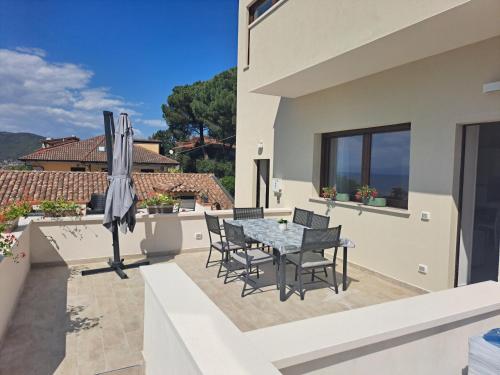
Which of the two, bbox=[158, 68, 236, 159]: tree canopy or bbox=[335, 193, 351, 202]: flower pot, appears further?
bbox=[158, 68, 236, 159]: tree canopy

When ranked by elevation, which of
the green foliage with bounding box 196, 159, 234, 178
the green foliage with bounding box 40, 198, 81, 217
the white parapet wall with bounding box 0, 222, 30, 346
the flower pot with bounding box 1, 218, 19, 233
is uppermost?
the green foliage with bounding box 196, 159, 234, 178

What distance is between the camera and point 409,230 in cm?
540

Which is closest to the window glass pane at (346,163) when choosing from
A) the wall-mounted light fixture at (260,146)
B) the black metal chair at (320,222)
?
the black metal chair at (320,222)

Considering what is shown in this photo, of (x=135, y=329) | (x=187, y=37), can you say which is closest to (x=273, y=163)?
(x=135, y=329)

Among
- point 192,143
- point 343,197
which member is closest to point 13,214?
point 343,197

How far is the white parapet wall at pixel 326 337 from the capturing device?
1611mm

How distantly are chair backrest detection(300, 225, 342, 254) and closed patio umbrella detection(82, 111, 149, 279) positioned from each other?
9.99 ft

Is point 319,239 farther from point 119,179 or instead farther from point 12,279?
point 12,279

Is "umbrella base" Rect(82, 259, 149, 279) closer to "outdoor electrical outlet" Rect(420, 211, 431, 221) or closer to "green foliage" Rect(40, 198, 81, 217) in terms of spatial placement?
"green foliage" Rect(40, 198, 81, 217)

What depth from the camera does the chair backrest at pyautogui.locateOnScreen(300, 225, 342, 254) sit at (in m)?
4.61

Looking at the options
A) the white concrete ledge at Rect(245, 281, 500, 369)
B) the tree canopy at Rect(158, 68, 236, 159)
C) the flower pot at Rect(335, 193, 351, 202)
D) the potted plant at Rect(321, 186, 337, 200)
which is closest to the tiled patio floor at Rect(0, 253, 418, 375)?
the flower pot at Rect(335, 193, 351, 202)

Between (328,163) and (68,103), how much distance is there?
70353mm

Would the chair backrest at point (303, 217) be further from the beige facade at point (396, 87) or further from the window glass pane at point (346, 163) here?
the window glass pane at point (346, 163)

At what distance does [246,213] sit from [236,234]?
1950 mm
